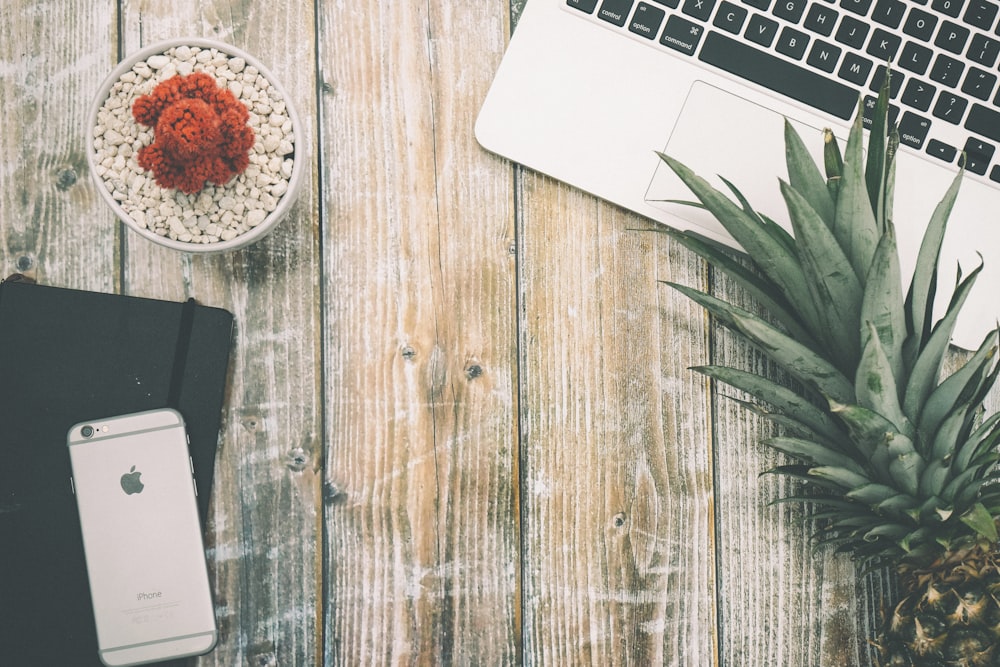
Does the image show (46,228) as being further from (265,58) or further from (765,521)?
(765,521)

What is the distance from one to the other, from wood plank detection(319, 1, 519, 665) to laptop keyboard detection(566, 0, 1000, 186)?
0.22m

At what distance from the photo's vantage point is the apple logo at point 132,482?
80 cm

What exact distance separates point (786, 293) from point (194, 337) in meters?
0.63

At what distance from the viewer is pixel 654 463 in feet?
2.76

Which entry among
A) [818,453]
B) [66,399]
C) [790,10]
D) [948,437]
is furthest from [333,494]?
[790,10]

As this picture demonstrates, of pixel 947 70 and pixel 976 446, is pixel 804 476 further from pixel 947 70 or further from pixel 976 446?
pixel 947 70

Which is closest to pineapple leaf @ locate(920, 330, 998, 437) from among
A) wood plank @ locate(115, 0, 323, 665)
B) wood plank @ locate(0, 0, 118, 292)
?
wood plank @ locate(115, 0, 323, 665)

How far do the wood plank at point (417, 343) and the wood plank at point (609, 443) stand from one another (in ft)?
0.11

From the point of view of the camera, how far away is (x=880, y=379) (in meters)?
0.61

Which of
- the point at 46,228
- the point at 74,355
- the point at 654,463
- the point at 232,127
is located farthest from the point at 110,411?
the point at 654,463

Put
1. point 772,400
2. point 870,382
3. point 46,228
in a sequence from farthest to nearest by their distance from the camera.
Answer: point 46,228 → point 772,400 → point 870,382

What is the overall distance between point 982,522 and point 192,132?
757 millimetres

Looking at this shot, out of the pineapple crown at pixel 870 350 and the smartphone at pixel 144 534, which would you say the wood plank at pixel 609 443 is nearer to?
the pineapple crown at pixel 870 350

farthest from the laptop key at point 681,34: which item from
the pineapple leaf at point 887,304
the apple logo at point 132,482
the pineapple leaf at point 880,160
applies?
the apple logo at point 132,482
